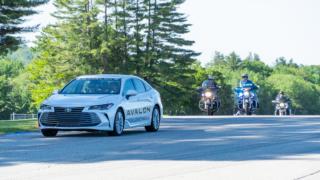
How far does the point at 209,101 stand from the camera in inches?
1452

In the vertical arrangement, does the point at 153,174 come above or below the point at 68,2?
below

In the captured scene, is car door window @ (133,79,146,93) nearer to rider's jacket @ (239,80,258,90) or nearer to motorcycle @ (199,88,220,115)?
rider's jacket @ (239,80,258,90)

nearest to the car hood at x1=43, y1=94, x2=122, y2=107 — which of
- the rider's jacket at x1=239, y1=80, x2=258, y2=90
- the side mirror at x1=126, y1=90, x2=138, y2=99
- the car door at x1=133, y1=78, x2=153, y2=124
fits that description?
the side mirror at x1=126, y1=90, x2=138, y2=99

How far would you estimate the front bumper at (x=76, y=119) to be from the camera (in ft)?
57.9

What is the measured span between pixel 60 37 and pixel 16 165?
216 ft

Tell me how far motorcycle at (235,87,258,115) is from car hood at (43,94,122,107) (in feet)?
61.2

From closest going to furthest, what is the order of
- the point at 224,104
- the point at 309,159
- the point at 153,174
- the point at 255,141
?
the point at 153,174, the point at 309,159, the point at 255,141, the point at 224,104

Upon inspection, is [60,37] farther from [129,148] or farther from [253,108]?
[129,148]

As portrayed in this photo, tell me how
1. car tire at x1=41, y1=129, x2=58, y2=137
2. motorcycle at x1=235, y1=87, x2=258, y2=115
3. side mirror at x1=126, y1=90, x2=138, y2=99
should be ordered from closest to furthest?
1. car tire at x1=41, y1=129, x2=58, y2=137
2. side mirror at x1=126, y1=90, x2=138, y2=99
3. motorcycle at x1=235, y1=87, x2=258, y2=115

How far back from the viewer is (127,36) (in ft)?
247

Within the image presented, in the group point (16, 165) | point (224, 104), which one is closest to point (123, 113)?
point (16, 165)

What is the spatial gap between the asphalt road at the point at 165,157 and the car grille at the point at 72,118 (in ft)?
1.09

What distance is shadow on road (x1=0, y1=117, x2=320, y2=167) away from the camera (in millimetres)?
12594

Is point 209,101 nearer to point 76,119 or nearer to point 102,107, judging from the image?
point 102,107
